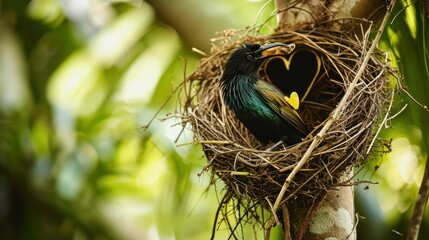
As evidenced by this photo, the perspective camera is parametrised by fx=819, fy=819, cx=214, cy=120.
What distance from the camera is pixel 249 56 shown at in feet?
13.8

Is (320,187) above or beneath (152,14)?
beneath

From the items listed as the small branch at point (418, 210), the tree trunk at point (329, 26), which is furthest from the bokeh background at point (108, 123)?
the small branch at point (418, 210)

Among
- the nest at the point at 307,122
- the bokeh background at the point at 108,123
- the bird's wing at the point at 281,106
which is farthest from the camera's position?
the bokeh background at the point at 108,123

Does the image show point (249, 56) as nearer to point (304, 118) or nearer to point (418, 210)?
point (304, 118)

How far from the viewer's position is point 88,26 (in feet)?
17.3

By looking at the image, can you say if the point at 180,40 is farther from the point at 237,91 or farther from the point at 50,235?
the point at 50,235

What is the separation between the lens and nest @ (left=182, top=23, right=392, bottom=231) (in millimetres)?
3574

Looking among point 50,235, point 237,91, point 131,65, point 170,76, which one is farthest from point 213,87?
point 50,235

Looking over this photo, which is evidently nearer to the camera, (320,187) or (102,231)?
(320,187)

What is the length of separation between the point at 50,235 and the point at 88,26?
54.9 inches

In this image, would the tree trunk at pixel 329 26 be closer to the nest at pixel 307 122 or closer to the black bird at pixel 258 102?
the nest at pixel 307 122

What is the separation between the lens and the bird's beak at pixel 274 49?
13.5ft

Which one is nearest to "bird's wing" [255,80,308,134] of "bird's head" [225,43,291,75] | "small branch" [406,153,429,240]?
"bird's head" [225,43,291,75]

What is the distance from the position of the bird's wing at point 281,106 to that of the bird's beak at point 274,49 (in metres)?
0.17
